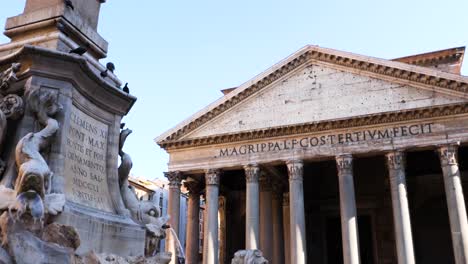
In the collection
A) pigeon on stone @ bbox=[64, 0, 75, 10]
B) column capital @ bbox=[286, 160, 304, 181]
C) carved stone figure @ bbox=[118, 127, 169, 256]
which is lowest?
carved stone figure @ bbox=[118, 127, 169, 256]

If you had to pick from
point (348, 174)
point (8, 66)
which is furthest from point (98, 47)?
point (348, 174)

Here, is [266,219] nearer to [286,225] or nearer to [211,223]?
[211,223]

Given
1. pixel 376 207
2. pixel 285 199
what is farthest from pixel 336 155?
pixel 376 207

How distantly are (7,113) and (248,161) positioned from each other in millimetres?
15528

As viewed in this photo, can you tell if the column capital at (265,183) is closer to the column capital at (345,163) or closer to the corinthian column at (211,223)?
the corinthian column at (211,223)

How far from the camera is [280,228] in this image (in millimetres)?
20875

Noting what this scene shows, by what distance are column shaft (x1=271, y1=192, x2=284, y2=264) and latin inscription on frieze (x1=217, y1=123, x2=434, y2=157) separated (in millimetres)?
3379

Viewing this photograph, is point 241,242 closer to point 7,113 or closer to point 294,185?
point 294,185

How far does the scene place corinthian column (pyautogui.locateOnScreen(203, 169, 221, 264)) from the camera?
17.8 m

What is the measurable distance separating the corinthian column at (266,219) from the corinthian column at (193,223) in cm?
325

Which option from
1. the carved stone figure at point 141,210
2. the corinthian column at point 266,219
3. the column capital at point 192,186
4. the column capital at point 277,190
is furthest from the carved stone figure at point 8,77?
the column capital at point 192,186

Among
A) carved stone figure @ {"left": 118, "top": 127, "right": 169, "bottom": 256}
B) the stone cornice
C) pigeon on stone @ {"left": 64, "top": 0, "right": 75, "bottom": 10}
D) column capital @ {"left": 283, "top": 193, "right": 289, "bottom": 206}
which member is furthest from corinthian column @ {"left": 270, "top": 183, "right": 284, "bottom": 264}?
pigeon on stone @ {"left": 64, "top": 0, "right": 75, "bottom": 10}

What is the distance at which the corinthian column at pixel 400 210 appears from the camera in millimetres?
15086

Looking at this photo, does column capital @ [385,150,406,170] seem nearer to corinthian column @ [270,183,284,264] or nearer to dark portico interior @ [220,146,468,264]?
dark portico interior @ [220,146,468,264]
